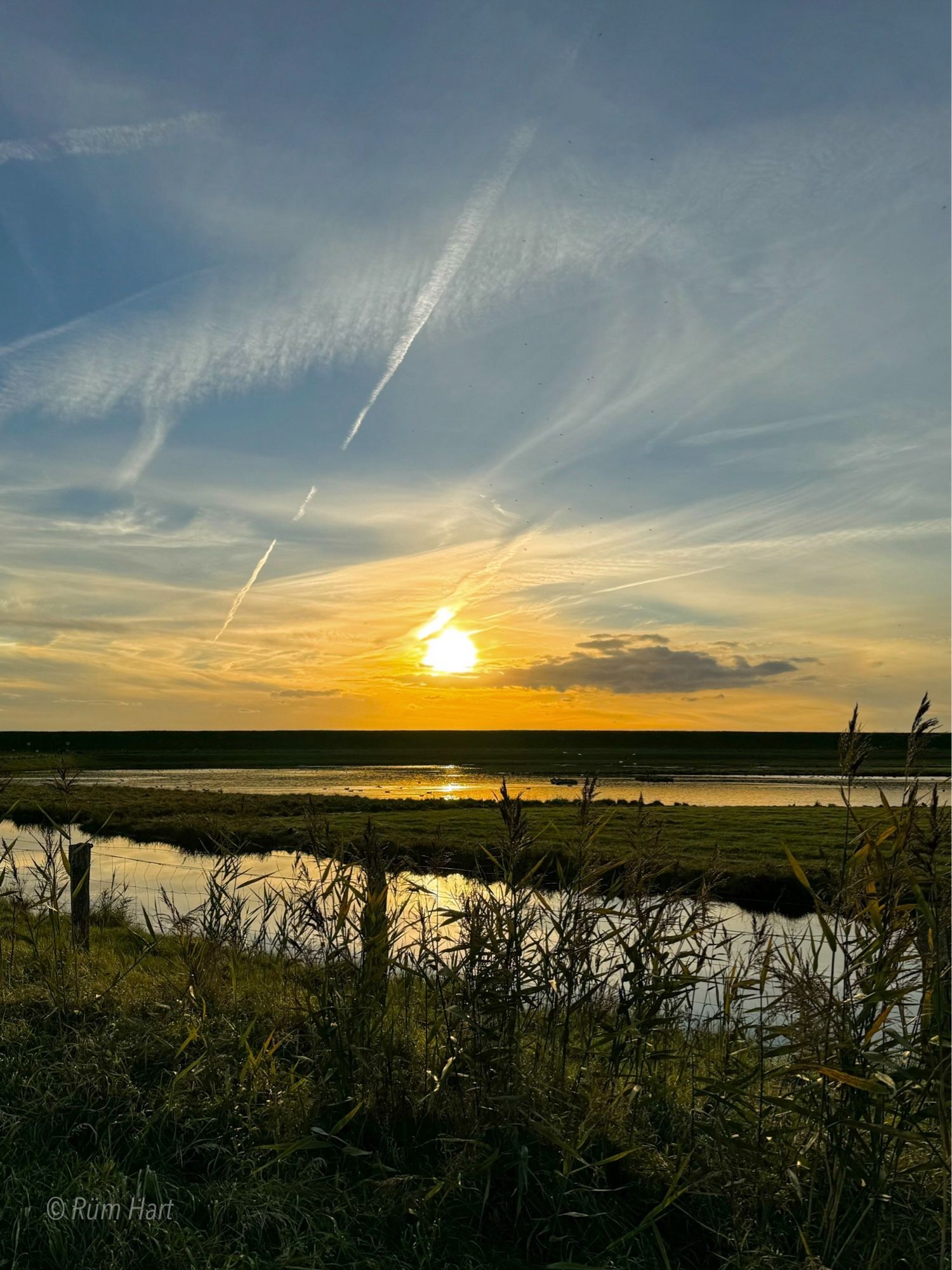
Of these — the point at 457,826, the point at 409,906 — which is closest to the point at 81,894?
the point at 409,906

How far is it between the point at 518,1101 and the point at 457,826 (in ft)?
87.6

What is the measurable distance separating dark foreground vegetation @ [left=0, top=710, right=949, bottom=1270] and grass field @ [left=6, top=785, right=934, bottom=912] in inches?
474

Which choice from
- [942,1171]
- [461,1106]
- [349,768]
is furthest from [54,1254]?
[349,768]

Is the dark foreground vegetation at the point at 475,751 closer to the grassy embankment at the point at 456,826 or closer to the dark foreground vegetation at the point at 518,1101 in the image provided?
→ the grassy embankment at the point at 456,826

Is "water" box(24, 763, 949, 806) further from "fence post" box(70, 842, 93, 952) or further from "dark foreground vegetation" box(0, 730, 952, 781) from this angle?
"fence post" box(70, 842, 93, 952)

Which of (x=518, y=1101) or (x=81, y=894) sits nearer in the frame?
(x=518, y=1101)

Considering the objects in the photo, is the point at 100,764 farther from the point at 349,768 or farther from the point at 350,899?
the point at 350,899

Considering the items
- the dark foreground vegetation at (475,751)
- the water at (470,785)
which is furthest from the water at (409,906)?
the dark foreground vegetation at (475,751)

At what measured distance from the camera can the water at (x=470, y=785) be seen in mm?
47156

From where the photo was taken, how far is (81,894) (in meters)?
9.38

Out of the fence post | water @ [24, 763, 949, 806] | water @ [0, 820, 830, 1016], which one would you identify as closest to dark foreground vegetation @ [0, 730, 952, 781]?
water @ [24, 763, 949, 806]

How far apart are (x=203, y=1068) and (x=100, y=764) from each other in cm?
8924

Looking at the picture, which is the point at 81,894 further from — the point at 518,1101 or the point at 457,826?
the point at 457,826

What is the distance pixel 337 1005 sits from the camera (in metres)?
4.62
